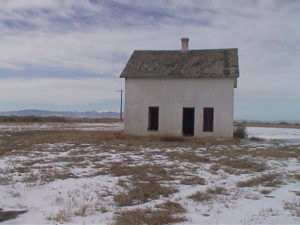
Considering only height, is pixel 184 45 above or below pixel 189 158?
above

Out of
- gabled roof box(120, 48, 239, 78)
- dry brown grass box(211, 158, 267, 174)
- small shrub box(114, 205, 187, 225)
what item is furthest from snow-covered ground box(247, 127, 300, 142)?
small shrub box(114, 205, 187, 225)

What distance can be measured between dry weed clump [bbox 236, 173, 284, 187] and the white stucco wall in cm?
956

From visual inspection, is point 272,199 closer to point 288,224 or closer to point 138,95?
point 288,224

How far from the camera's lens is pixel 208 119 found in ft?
59.9

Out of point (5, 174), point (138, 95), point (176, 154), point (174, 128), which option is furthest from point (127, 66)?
point (5, 174)

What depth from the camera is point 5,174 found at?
308 inches

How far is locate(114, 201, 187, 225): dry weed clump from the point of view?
181 inches

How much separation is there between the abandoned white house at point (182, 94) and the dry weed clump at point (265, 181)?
957 centimetres

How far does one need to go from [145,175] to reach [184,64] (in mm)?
12429

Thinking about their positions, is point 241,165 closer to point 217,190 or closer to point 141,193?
point 217,190

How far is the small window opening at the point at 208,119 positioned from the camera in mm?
18119

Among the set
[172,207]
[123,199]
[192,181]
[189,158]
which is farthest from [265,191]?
[189,158]

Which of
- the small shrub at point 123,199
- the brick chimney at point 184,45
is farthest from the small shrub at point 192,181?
the brick chimney at point 184,45

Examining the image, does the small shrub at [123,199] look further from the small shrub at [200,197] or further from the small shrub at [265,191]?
the small shrub at [265,191]
